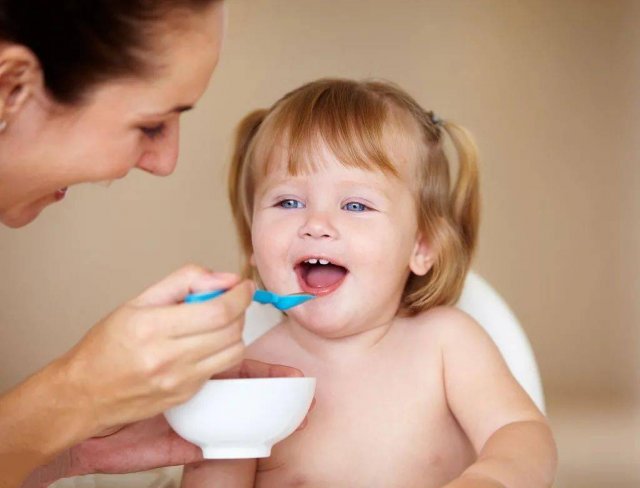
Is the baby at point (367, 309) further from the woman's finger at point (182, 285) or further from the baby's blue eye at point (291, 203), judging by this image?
the woman's finger at point (182, 285)

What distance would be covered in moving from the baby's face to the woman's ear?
0.49 metres

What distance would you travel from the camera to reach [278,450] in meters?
1.34

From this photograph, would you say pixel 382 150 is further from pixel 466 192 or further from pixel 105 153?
pixel 105 153

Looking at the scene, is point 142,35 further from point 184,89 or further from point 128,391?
point 128,391

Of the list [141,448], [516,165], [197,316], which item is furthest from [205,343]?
[516,165]

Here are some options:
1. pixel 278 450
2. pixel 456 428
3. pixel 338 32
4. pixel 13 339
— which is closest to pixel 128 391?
pixel 278 450

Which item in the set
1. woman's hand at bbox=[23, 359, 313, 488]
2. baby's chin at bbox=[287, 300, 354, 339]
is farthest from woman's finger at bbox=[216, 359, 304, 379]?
baby's chin at bbox=[287, 300, 354, 339]

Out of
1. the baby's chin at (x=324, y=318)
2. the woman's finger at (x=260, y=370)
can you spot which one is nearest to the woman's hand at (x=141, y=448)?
the woman's finger at (x=260, y=370)

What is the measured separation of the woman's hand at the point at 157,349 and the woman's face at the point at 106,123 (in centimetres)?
17

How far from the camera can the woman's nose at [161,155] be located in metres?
1.05

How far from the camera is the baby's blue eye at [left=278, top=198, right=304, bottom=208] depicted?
136cm

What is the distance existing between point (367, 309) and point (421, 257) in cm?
15

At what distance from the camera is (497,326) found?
4.75 ft

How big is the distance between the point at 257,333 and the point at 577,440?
1262mm
